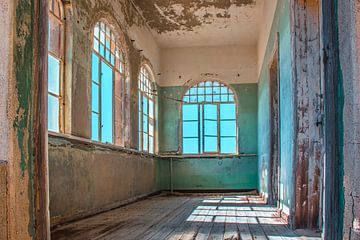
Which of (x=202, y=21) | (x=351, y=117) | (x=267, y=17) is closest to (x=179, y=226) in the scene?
A: (x=351, y=117)

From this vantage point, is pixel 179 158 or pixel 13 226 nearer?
pixel 13 226

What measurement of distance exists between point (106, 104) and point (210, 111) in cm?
488

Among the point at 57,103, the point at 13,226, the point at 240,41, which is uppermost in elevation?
the point at 240,41

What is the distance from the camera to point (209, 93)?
11.6 metres

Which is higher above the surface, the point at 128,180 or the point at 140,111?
the point at 140,111

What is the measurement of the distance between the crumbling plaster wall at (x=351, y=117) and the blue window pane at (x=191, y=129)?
31.1 feet

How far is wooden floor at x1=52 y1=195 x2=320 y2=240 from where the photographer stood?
4.05 m

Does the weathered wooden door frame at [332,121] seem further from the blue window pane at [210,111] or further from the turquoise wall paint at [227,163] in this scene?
the blue window pane at [210,111]

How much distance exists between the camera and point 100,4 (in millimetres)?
6543

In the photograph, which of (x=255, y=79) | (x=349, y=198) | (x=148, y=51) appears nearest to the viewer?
(x=349, y=198)

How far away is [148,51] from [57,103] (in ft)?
17.2

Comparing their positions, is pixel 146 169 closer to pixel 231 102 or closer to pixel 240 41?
pixel 231 102

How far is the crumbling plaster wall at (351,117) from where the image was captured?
6.02ft

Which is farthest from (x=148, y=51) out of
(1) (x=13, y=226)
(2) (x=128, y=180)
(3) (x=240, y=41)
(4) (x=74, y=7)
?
(1) (x=13, y=226)
